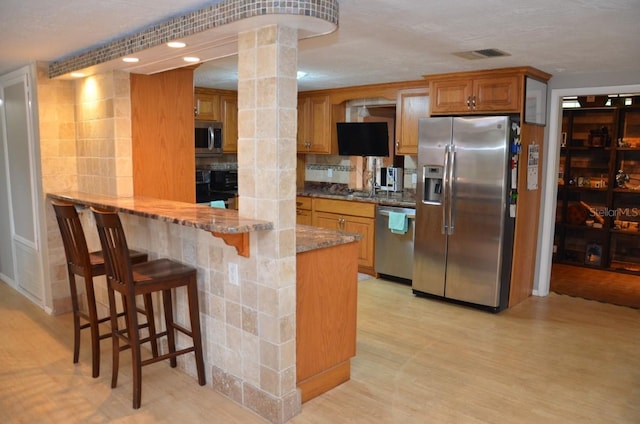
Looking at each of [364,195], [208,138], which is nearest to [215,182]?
[208,138]

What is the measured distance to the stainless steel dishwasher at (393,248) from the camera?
521cm

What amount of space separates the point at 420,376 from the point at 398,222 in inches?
83.4

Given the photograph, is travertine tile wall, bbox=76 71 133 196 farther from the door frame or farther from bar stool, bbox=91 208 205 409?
the door frame

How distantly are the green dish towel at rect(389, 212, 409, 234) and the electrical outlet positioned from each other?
2673mm

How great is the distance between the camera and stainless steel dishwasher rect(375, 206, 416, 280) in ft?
17.1

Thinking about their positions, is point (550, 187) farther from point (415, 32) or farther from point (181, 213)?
point (181, 213)

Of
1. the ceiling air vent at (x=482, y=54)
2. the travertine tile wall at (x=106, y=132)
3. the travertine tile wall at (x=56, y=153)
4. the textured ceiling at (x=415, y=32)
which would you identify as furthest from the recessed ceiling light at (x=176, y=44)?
the ceiling air vent at (x=482, y=54)

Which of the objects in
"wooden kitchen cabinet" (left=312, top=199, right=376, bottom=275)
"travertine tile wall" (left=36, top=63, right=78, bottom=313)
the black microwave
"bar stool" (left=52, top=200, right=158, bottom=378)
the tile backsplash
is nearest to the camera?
"bar stool" (left=52, top=200, right=158, bottom=378)

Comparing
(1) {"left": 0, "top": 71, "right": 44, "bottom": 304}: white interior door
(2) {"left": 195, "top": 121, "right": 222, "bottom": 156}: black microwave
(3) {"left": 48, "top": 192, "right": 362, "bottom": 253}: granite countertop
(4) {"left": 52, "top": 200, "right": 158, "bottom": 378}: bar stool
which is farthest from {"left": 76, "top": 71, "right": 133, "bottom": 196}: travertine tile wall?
(2) {"left": 195, "top": 121, "right": 222, "bottom": 156}: black microwave

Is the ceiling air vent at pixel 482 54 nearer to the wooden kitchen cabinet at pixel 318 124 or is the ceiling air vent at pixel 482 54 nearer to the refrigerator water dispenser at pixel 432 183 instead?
the refrigerator water dispenser at pixel 432 183

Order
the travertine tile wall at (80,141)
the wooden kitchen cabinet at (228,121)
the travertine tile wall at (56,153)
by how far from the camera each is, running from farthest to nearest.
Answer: the wooden kitchen cabinet at (228,121) < the travertine tile wall at (56,153) < the travertine tile wall at (80,141)

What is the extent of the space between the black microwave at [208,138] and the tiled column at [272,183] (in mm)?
3502

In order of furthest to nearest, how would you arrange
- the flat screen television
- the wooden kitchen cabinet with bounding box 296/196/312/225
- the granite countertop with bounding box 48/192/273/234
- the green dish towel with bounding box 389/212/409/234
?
the wooden kitchen cabinet with bounding box 296/196/312/225, the flat screen television, the green dish towel with bounding box 389/212/409/234, the granite countertop with bounding box 48/192/273/234

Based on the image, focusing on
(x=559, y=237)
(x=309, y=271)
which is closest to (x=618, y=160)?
(x=559, y=237)
